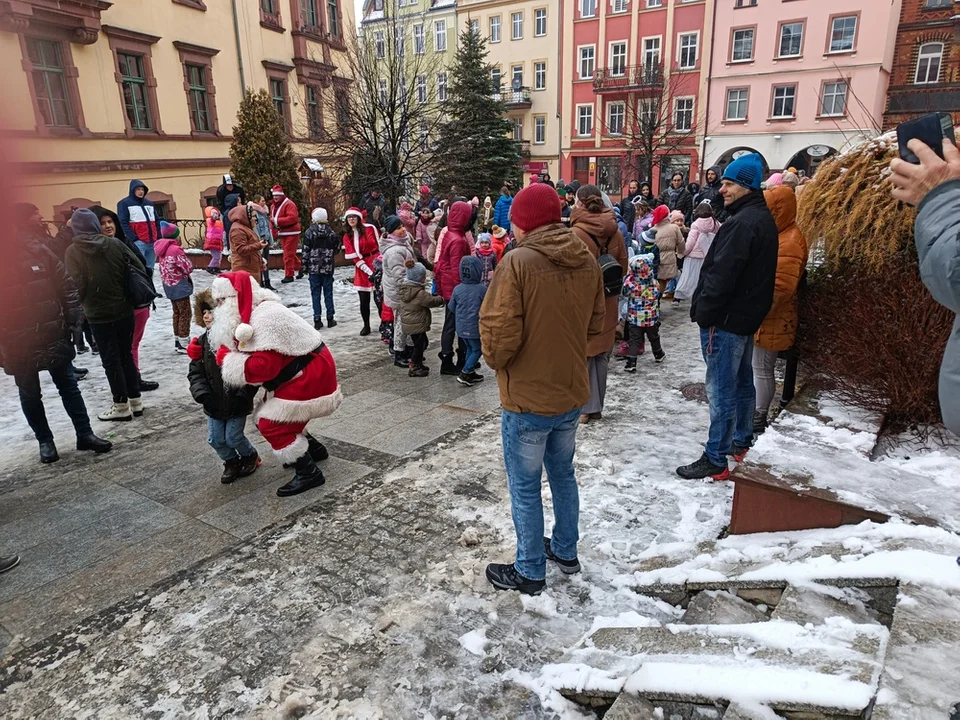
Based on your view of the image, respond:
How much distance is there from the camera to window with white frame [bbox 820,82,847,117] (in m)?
29.3

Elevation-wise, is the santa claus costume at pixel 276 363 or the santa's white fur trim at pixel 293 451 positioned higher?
the santa claus costume at pixel 276 363

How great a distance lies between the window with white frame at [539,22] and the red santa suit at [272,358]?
40305 mm

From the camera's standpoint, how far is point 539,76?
128 feet

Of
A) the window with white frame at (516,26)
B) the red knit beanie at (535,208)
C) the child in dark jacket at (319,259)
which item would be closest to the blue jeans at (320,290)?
the child in dark jacket at (319,259)

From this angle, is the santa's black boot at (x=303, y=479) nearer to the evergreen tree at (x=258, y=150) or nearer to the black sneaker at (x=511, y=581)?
the black sneaker at (x=511, y=581)

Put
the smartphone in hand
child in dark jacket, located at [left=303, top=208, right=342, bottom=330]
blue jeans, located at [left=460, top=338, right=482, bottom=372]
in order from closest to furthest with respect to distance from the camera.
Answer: the smartphone in hand < blue jeans, located at [left=460, top=338, right=482, bottom=372] < child in dark jacket, located at [left=303, top=208, right=342, bottom=330]

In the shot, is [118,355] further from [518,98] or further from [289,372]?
[518,98]

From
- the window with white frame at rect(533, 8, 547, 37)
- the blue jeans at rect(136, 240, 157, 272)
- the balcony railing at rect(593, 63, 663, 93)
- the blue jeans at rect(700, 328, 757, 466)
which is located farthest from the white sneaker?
the window with white frame at rect(533, 8, 547, 37)

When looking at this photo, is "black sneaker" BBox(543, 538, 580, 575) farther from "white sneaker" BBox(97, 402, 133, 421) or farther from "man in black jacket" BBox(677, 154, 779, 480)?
"white sneaker" BBox(97, 402, 133, 421)

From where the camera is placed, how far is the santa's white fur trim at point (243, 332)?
12.9 feet

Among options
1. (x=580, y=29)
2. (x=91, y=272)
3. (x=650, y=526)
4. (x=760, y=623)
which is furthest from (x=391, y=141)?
(x=580, y=29)

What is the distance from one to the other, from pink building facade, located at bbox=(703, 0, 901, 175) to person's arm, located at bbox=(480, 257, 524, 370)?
Answer: 3092 centimetres

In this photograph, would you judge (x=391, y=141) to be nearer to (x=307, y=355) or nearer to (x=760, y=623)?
(x=307, y=355)

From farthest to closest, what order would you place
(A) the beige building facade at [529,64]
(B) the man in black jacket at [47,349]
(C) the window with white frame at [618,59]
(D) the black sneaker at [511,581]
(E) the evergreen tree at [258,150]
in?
(A) the beige building facade at [529,64] < (C) the window with white frame at [618,59] < (E) the evergreen tree at [258,150] < (B) the man in black jacket at [47,349] < (D) the black sneaker at [511,581]
